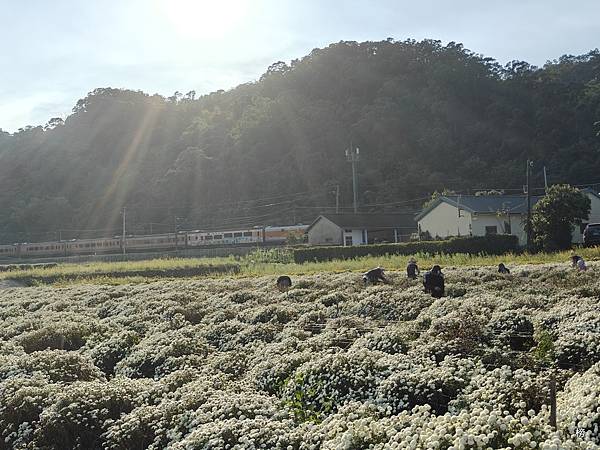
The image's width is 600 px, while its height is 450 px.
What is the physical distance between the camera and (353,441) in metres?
4.92

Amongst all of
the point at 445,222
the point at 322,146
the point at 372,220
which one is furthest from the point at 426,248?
the point at 322,146

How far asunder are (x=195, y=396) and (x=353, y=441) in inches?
103

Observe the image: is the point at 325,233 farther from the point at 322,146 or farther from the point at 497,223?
the point at 322,146

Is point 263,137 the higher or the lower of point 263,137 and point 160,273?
the higher

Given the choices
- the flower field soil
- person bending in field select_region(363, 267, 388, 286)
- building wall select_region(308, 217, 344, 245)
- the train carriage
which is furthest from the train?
the flower field soil

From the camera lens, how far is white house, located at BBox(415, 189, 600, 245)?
139 ft

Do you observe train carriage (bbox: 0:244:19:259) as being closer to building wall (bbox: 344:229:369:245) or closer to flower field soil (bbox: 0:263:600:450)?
building wall (bbox: 344:229:369:245)

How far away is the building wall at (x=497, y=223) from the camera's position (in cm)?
4228

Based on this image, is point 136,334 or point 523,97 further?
point 523,97

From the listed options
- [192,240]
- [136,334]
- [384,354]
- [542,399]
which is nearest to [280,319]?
[136,334]

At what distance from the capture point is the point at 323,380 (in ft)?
24.3

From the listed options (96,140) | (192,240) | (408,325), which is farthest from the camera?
(96,140)

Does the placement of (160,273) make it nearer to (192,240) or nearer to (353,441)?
(192,240)

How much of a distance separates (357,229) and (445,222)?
338 inches
